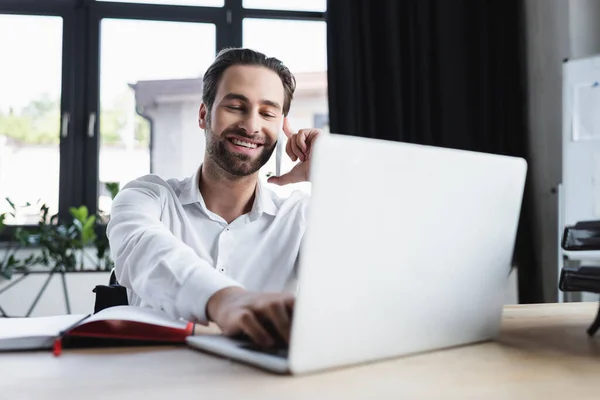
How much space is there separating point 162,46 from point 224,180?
276 cm

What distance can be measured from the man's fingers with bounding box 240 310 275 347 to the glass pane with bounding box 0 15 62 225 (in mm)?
3194

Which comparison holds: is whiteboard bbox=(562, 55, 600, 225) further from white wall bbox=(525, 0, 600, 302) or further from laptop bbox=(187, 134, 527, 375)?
laptop bbox=(187, 134, 527, 375)

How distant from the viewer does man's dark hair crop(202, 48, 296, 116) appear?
1141 mm

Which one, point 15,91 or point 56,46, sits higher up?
point 56,46

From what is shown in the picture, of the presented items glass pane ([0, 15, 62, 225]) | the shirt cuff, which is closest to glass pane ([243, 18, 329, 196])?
glass pane ([0, 15, 62, 225])

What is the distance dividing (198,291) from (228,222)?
1.69 feet

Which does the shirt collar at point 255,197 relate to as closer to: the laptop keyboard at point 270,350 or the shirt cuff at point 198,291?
the shirt cuff at point 198,291

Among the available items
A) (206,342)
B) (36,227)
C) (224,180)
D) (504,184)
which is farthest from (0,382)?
(36,227)

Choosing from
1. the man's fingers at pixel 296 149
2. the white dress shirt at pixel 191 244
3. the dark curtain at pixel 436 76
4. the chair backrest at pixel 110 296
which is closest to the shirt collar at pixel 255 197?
the white dress shirt at pixel 191 244

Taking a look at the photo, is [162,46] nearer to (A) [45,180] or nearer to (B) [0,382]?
(A) [45,180]

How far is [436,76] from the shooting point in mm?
3814

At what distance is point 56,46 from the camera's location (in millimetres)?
3682

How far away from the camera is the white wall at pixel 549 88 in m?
3.42

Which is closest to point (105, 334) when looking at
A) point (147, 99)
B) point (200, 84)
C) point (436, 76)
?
point (200, 84)
